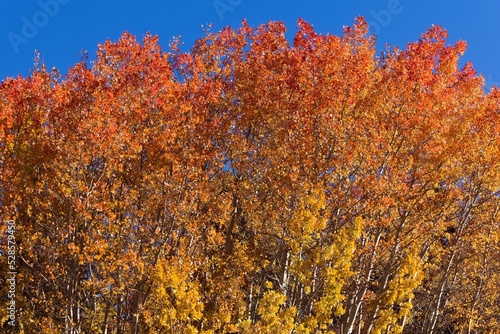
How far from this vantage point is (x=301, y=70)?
16406mm

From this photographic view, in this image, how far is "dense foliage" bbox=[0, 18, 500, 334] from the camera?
554 inches

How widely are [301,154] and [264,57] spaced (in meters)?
4.94

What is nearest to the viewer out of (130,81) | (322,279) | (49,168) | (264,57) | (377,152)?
(322,279)

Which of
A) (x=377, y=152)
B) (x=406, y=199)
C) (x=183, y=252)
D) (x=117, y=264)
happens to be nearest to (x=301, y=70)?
(x=377, y=152)

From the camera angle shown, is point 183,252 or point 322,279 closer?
point 322,279

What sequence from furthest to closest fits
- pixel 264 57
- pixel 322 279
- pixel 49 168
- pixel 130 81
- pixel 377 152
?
pixel 264 57 → pixel 130 81 → pixel 49 168 → pixel 377 152 → pixel 322 279

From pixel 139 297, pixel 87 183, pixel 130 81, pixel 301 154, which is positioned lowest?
pixel 139 297

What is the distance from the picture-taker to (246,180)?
16.4 metres

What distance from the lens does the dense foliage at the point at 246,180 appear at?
14.1 meters

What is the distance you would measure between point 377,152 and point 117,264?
276 inches

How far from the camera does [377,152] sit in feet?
46.6

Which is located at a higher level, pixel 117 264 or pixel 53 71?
pixel 53 71

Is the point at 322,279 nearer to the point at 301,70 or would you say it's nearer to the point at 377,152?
the point at 377,152

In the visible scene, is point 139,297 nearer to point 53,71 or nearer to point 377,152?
point 377,152
